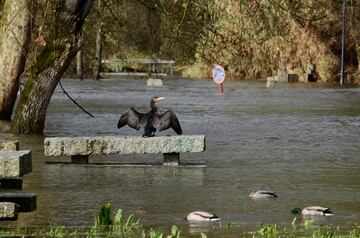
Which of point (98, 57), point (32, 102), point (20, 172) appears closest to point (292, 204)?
point (20, 172)

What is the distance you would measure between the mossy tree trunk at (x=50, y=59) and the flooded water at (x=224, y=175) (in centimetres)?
69

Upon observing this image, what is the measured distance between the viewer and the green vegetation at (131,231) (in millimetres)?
10273

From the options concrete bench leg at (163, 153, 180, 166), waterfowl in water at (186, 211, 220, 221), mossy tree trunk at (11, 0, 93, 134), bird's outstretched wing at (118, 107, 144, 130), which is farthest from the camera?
mossy tree trunk at (11, 0, 93, 134)

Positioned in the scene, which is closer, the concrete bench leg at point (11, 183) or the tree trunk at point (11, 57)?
the concrete bench leg at point (11, 183)

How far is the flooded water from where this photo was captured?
486 inches

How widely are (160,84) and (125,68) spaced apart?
67.9ft

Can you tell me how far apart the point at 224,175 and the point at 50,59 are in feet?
23.0

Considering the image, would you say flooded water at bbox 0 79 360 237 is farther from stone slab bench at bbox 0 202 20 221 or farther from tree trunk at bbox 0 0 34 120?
tree trunk at bbox 0 0 34 120

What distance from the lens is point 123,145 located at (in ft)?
55.1

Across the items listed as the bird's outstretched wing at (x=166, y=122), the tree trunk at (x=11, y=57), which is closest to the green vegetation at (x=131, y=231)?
the bird's outstretched wing at (x=166, y=122)

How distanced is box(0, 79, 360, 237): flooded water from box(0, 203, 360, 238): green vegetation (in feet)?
0.95

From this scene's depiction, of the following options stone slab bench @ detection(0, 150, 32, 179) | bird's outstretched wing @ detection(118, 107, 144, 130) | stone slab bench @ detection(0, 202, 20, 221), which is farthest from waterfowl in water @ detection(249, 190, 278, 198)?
bird's outstretched wing @ detection(118, 107, 144, 130)

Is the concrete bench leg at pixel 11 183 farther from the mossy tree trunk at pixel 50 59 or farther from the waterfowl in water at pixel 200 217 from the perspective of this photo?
the mossy tree trunk at pixel 50 59

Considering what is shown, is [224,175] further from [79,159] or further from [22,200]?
[22,200]
